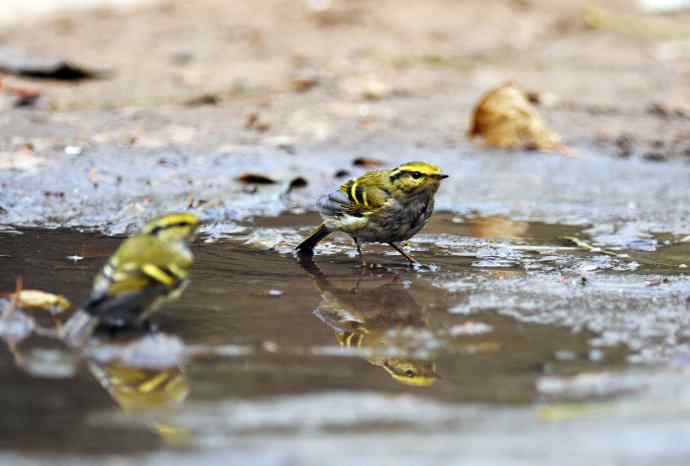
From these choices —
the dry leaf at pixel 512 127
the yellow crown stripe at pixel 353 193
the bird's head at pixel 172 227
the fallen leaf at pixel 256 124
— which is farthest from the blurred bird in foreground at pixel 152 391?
the dry leaf at pixel 512 127

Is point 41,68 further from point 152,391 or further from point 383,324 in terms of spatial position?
point 152,391

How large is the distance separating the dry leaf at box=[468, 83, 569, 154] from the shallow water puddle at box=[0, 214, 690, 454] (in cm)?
341

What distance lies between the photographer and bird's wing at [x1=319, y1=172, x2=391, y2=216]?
659 centimetres

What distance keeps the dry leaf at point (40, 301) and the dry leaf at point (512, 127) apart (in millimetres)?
6115

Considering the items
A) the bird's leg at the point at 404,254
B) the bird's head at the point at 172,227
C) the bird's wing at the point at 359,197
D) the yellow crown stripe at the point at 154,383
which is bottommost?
the bird's leg at the point at 404,254

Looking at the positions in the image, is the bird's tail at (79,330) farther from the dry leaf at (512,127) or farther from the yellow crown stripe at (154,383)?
the dry leaf at (512,127)

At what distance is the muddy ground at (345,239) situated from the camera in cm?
370

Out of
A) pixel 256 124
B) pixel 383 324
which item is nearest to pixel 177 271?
pixel 383 324

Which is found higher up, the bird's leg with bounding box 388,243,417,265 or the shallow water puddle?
the shallow water puddle

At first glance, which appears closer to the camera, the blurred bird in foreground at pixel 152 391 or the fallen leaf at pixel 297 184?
the blurred bird in foreground at pixel 152 391

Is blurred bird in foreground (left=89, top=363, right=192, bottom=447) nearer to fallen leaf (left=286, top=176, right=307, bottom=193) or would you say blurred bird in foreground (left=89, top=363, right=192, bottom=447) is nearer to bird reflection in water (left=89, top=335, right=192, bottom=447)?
bird reflection in water (left=89, top=335, right=192, bottom=447)

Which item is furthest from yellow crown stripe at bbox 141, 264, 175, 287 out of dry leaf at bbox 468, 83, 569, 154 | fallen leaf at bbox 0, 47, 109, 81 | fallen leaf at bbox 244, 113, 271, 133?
fallen leaf at bbox 0, 47, 109, 81

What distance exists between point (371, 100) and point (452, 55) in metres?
2.44

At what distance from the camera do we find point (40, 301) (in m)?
5.08
